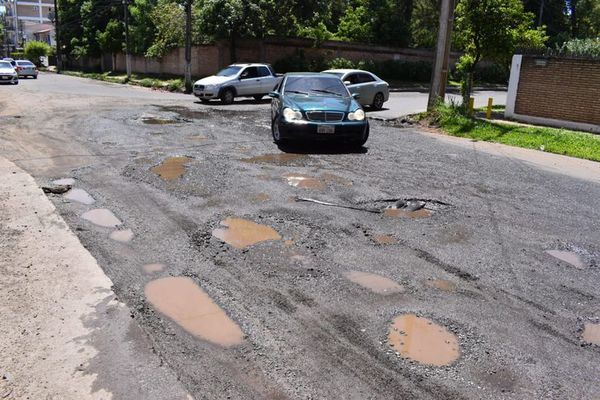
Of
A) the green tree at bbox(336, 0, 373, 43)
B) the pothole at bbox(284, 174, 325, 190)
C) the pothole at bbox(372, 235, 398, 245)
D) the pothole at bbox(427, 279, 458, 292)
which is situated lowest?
the pothole at bbox(427, 279, 458, 292)

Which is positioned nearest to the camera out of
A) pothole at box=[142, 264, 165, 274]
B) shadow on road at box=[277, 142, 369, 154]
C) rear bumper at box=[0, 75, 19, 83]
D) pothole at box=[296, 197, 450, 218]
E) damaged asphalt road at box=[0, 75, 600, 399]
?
damaged asphalt road at box=[0, 75, 600, 399]

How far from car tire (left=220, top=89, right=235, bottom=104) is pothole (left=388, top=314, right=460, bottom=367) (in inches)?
771

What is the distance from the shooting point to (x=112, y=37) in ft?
164

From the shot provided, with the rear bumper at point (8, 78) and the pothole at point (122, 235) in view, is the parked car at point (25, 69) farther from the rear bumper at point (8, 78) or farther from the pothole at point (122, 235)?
the pothole at point (122, 235)

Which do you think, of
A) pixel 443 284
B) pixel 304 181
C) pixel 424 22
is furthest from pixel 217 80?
pixel 424 22

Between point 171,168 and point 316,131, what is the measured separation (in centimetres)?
311

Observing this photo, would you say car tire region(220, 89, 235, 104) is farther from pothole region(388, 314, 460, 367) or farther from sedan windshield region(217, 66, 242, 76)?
pothole region(388, 314, 460, 367)

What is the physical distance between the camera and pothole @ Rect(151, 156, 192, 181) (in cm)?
888

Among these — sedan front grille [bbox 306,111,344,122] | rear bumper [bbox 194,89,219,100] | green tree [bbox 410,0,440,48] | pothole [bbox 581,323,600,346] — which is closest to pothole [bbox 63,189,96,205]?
sedan front grille [bbox 306,111,344,122]

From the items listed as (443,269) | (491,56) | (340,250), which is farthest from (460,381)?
(491,56)

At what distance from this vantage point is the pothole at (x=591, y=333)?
13.3 ft

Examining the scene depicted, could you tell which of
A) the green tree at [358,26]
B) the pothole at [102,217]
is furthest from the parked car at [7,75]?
the pothole at [102,217]

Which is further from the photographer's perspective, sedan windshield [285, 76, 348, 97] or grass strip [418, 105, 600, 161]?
grass strip [418, 105, 600, 161]

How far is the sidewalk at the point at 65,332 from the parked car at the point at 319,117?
19.7 feet
